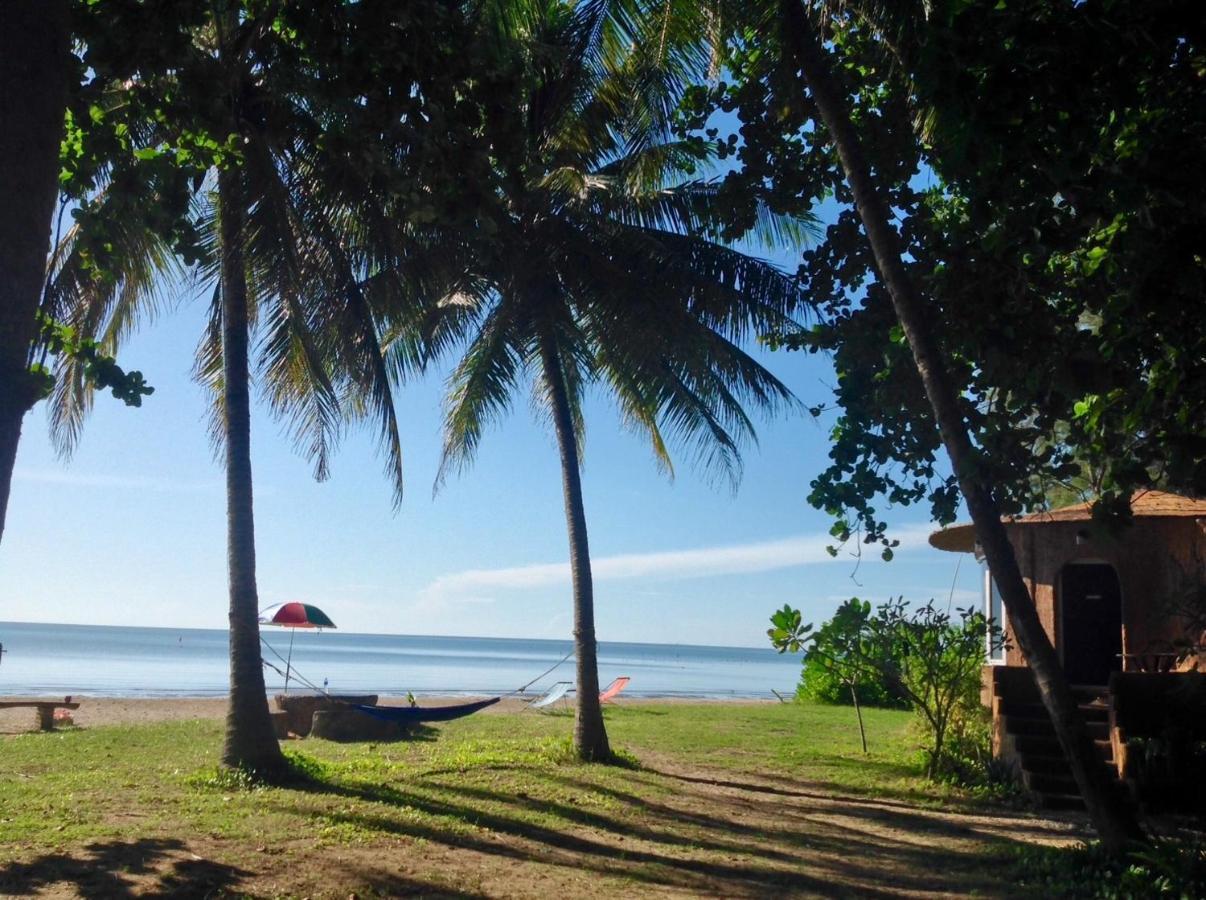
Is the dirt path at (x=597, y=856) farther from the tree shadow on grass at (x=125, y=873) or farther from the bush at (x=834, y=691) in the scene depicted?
the bush at (x=834, y=691)

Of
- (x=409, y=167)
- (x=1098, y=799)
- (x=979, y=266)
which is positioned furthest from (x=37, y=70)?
(x=1098, y=799)

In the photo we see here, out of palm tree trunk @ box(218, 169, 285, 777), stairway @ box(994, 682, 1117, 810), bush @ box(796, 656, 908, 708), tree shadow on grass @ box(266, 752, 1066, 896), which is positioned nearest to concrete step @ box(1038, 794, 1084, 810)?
stairway @ box(994, 682, 1117, 810)

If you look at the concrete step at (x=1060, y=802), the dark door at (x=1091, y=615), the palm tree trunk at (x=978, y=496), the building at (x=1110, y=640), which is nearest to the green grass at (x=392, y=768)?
the concrete step at (x=1060, y=802)

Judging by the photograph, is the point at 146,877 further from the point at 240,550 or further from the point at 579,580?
the point at 579,580

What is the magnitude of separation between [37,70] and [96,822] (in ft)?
17.3

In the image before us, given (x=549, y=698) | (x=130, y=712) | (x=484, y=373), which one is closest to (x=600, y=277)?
(x=484, y=373)

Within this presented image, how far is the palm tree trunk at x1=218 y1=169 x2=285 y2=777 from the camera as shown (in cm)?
944

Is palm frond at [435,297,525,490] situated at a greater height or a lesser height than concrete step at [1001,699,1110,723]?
greater

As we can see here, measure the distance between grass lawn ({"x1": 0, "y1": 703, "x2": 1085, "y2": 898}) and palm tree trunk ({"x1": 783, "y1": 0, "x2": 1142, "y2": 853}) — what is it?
34.0 inches

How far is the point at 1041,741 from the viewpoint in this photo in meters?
10.4

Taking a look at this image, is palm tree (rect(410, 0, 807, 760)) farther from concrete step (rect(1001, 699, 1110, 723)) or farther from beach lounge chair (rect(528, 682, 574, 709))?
beach lounge chair (rect(528, 682, 574, 709))

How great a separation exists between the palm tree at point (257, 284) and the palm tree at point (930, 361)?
366cm

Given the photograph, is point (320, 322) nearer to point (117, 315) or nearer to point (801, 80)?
point (117, 315)

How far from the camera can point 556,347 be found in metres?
12.4
